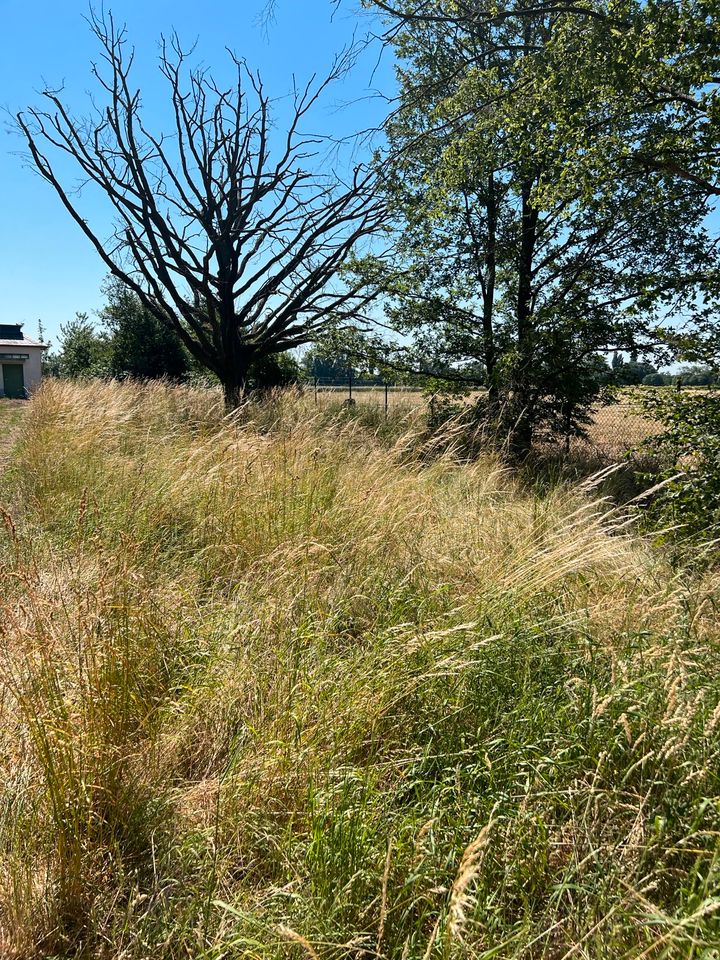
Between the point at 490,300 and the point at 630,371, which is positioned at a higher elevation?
the point at 490,300

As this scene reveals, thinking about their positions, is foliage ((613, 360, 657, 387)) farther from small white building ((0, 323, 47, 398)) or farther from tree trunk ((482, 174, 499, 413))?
small white building ((0, 323, 47, 398))

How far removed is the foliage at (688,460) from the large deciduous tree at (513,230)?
2.16m

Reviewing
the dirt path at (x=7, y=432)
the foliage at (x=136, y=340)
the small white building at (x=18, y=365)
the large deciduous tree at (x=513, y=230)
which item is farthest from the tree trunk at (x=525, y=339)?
the small white building at (x=18, y=365)

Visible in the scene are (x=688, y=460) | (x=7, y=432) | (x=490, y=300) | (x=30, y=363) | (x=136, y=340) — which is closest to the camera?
(x=688, y=460)

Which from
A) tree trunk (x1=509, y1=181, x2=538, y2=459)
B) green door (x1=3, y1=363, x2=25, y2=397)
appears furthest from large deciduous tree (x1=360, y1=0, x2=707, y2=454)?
green door (x1=3, y1=363, x2=25, y2=397)

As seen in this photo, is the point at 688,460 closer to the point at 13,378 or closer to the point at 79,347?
the point at 79,347

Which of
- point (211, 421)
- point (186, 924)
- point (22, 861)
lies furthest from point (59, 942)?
point (211, 421)

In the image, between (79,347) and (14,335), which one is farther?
(14,335)

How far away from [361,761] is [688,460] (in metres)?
4.51

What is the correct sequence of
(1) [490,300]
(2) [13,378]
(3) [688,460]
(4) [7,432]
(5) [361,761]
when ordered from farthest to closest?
(2) [13,378], (4) [7,432], (1) [490,300], (3) [688,460], (5) [361,761]

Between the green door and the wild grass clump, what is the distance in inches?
1574

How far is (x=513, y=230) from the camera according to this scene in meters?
10.7

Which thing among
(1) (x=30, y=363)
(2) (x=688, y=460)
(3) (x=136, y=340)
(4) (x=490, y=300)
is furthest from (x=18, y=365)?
(2) (x=688, y=460)

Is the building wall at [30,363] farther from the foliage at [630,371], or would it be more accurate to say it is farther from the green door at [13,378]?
the foliage at [630,371]
